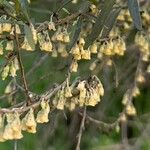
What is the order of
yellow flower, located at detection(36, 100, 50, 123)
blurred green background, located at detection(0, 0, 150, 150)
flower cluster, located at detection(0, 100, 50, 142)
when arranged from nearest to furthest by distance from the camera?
flower cluster, located at detection(0, 100, 50, 142), yellow flower, located at detection(36, 100, 50, 123), blurred green background, located at detection(0, 0, 150, 150)

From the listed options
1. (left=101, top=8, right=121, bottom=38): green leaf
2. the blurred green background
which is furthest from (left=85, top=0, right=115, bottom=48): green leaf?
the blurred green background

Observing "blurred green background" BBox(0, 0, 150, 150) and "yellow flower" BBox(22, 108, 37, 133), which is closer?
"yellow flower" BBox(22, 108, 37, 133)

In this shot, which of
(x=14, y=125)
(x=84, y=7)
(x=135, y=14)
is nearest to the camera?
(x=14, y=125)

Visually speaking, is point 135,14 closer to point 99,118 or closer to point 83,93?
point 83,93

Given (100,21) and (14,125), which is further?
(100,21)

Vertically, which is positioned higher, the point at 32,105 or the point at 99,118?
the point at 32,105

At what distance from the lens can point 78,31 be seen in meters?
1.38

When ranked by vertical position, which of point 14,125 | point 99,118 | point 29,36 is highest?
point 29,36

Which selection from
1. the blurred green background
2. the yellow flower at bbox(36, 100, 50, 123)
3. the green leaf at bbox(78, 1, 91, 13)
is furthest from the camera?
the blurred green background

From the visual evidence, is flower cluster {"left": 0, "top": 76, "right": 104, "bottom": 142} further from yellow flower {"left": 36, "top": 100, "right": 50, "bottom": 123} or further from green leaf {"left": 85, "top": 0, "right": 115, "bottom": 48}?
green leaf {"left": 85, "top": 0, "right": 115, "bottom": 48}

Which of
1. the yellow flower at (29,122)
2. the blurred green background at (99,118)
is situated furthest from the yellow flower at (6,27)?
the blurred green background at (99,118)

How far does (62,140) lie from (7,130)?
5.40 feet

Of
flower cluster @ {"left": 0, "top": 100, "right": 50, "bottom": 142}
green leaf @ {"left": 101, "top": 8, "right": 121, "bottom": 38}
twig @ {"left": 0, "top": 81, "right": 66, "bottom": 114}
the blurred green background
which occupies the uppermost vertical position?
green leaf @ {"left": 101, "top": 8, "right": 121, "bottom": 38}

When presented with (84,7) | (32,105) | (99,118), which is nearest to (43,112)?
(32,105)
